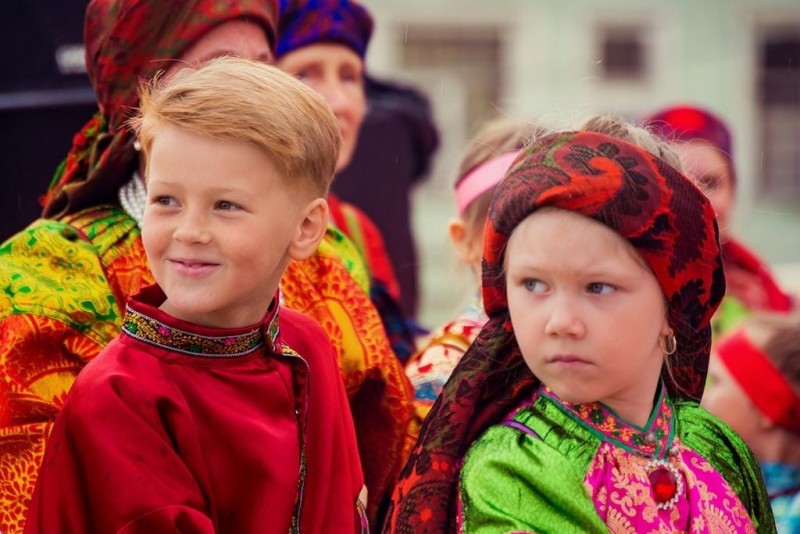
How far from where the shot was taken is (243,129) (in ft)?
7.94

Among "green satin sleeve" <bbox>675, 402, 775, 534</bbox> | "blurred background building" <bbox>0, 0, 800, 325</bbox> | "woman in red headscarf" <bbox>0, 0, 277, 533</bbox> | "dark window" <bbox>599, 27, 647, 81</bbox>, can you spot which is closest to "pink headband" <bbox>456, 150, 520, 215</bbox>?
"woman in red headscarf" <bbox>0, 0, 277, 533</bbox>

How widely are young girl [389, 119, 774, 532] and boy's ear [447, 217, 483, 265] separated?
36.7 inches

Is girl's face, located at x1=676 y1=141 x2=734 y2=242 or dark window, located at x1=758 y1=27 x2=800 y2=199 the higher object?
girl's face, located at x1=676 y1=141 x2=734 y2=242

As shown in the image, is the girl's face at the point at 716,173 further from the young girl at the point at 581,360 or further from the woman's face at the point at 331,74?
the young girl at the point at 581,360

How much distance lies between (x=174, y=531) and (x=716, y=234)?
113cm

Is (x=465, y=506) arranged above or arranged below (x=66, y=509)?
below

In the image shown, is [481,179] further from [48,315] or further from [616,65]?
[616,65]

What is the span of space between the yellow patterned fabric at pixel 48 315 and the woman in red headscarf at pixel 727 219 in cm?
285

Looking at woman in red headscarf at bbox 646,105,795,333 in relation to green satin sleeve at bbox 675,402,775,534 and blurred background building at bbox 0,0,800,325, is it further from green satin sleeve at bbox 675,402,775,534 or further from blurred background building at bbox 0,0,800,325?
blurred background building at bbox 0,0,800,325

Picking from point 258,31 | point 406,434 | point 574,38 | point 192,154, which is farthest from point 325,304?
point 574,38

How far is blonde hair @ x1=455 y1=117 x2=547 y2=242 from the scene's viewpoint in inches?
143

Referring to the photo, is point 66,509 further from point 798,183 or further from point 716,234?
point 798,183

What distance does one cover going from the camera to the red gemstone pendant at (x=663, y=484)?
101 inches

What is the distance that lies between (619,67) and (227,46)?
1644 cm
